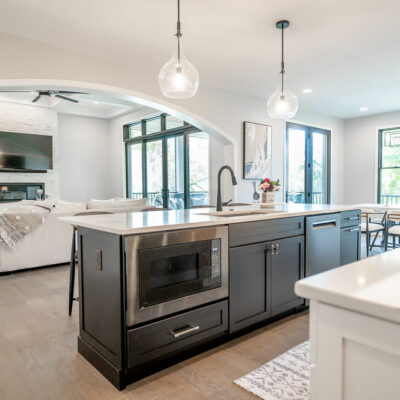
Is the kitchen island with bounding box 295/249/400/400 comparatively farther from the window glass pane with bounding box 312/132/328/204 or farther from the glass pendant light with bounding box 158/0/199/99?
the window glass pane with bounding box 312/132/328/204

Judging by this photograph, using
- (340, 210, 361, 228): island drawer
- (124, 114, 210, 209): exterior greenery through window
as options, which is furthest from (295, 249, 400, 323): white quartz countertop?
(124, 114, 210, 209): exterior greenery through window

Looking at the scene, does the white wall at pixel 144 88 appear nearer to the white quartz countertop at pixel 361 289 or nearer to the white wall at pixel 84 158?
the white quartz countertop at pixel 361 289

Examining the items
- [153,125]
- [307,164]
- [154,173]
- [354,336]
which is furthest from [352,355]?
[153,125]

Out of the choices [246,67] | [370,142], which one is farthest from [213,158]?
[370,142]

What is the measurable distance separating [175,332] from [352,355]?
1435mm

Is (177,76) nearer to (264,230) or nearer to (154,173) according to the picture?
(264,230)

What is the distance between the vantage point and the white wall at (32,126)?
7.52m

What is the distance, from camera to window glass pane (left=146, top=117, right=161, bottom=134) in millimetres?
7672

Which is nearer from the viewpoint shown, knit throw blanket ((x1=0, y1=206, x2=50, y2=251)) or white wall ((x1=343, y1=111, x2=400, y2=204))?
knit throw blanket ((x1=0, y1=206, x2=50, y2=251))

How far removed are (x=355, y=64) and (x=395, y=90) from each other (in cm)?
178

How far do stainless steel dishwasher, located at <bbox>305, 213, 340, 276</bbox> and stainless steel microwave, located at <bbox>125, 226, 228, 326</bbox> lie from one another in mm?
1057

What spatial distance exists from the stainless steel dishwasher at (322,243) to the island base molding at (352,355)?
2246 millimetres

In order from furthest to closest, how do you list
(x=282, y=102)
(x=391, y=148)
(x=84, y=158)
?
(x=84, y=158), (x=391, y=148), (x=282, y=102)

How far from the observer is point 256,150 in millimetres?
6086
